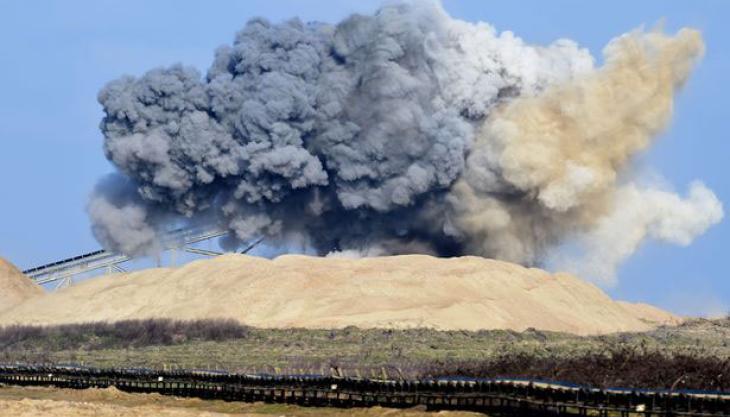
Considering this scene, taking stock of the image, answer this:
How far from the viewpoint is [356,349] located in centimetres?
7269

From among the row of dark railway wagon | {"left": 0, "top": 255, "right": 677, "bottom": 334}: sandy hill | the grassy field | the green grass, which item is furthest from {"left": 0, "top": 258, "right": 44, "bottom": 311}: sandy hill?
the row of dark railway wagon

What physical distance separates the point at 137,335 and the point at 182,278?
16.9 meters

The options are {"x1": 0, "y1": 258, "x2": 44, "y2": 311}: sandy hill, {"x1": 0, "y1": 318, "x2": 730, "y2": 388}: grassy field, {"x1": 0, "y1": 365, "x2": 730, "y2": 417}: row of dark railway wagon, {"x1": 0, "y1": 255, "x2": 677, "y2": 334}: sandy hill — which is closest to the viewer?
{"x1": 0, "y1": 365, "x2": 730, "y2": 417}: row of dark railway wagon

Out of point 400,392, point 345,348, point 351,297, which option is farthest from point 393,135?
point 400,392

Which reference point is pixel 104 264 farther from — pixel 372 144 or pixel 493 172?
pixel 493 172

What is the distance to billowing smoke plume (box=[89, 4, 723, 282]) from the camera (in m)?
101

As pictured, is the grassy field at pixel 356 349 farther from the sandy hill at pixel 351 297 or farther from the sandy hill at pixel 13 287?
the sandy hill at pixel 13 287

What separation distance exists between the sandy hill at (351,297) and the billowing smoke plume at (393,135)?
214 inches

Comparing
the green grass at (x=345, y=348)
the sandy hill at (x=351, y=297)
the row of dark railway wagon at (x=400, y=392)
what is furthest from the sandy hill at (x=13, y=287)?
the row of dark railway wagon at (x=400, y=392)

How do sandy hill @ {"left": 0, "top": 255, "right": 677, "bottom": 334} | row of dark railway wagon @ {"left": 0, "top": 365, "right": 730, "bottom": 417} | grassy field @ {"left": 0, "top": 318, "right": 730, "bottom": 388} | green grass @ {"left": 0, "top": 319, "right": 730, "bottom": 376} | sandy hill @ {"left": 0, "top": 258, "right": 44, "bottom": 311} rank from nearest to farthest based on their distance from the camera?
row of dark railway wagon @ {"left": 0, "top": 365, "right": 730, "bottom": 417}
grassy field @ {"left": 0, "top": 318, "right": 730, "bottom": 388}
green grass @ {"left": 0, "top": 319, "right": 730, "bottom": 376}
sandy hill @ {"left": 0, "top": 255, "right": 677, "bottom": 334}
sandy hill @ {"left": 0, "top": 258, "right": 44, "bottom": 311}

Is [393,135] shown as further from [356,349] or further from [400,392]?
[400,392]

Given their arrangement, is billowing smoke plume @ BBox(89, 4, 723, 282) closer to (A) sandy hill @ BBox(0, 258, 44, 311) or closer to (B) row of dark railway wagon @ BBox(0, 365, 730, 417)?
(A) sandy hill @ BBox(0, 258, 44, 311)

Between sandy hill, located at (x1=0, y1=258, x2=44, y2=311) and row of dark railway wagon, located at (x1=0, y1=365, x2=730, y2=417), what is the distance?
56.5m

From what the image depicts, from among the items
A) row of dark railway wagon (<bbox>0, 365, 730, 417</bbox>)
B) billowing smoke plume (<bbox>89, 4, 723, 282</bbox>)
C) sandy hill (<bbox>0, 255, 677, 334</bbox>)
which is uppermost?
billowing smoke plume (<bbox>89, 4, 723, 282</bbox>)
